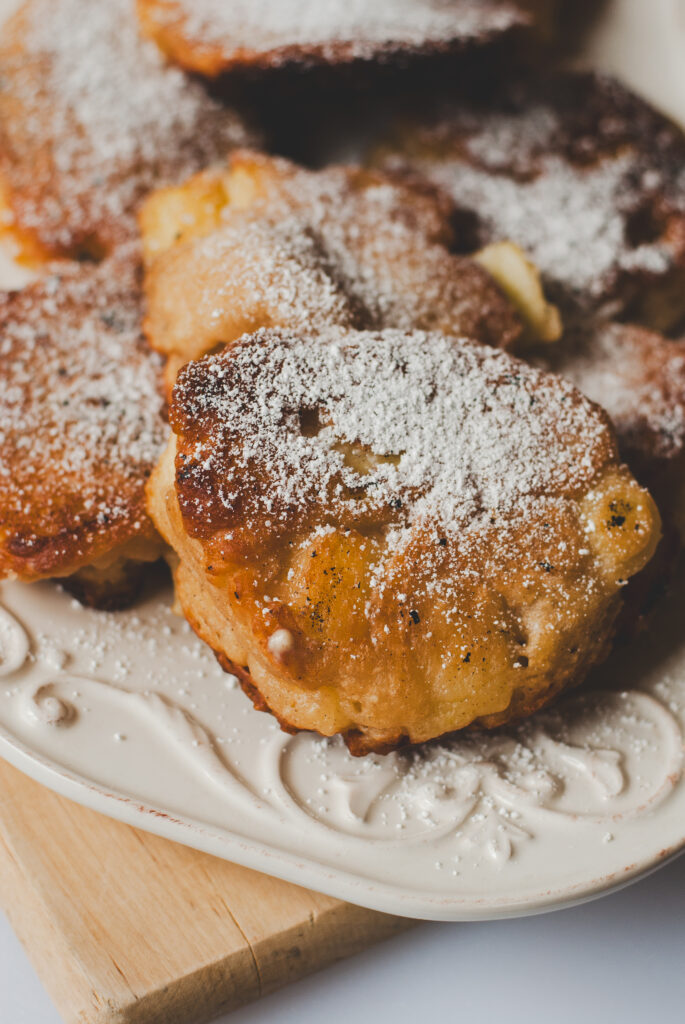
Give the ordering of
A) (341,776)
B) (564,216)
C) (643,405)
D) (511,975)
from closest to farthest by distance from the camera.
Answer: (341,776)
(511,975)
(643,405)
(564,216)

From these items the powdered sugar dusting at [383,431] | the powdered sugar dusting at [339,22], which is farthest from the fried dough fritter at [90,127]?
the powdered sugar dusting at [383,431]

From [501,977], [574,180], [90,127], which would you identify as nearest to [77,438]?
[90,127]

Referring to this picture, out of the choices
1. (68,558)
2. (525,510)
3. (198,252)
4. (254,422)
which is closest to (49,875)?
(68,558)

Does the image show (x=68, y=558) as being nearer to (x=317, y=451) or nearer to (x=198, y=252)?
(x=317, y=451)

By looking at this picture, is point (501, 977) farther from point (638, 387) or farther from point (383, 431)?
point (638, 387)

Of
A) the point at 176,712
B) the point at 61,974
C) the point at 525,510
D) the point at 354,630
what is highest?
the point at 525,510

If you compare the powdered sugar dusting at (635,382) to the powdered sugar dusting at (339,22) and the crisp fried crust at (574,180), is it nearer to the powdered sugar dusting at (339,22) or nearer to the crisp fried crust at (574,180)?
the crisp fried crust at (574,180)

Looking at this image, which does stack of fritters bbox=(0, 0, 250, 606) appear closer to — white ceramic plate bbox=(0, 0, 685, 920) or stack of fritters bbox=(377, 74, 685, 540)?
white ceramic plate bbox=(0, 0, 685, 920)
